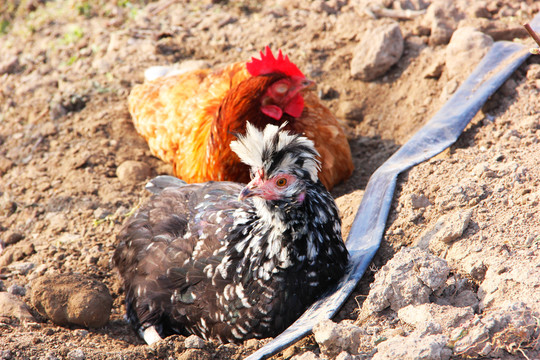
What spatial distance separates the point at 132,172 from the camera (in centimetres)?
465

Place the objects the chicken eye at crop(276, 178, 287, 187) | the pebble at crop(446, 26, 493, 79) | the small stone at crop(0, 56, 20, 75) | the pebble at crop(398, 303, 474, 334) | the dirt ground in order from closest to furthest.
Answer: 1. the pebble at crop(398, 303, 474, 334)
2. the chicken eye at crop(276, 178, 287, 187)
3. the dirt ground
4. the pebble at crop(446, 26, 493, 79)
5. the small stone at crop(0, 56, 20, 75)

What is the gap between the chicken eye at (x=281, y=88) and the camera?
3979 millimetres

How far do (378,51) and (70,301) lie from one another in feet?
11.5

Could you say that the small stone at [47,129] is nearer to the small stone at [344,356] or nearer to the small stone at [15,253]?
the small stone at [15,253]

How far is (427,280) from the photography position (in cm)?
252

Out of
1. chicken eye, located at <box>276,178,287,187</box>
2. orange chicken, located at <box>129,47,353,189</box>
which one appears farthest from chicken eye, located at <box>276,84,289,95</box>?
chicken eye, located at <box>276,178,287,187</box>

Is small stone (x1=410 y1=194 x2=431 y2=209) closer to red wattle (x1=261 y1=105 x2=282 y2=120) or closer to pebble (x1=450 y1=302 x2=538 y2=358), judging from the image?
pebble (x1=450 y1=302 x2=538 y2=358)

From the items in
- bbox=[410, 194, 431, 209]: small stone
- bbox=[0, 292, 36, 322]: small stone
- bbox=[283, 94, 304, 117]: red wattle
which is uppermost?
bbox=[283, 94, 304, 117]: red wattle

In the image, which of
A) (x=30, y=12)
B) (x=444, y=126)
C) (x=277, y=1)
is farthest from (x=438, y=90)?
(x=30, y=12)

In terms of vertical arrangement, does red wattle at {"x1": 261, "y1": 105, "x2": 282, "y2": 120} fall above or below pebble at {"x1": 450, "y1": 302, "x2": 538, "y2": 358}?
above

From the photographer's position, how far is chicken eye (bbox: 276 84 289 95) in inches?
157

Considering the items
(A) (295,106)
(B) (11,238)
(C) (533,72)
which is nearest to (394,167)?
(A) (295,106)

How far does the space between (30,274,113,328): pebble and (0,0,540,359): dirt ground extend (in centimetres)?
7

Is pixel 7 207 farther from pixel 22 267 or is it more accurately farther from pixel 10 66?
pixel 10 66
